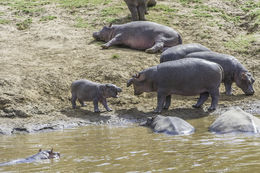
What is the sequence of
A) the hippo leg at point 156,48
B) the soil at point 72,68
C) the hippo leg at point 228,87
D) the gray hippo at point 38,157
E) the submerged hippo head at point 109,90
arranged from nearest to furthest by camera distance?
the gray hippo at point 38,157
the soil at point 72,68
the submerged hippo head at point 109,90
the hippo leg at point 228,87
the hippo leg at point 156,48

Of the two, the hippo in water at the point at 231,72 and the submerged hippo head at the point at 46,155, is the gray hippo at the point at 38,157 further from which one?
the hippo in water at the point at 231,72

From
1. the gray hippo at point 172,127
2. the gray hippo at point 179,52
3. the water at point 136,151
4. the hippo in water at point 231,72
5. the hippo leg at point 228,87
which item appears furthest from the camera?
the gray hippo at point 179,52

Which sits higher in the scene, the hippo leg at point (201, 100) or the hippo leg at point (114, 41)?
the hippo leg at point (114, 41)

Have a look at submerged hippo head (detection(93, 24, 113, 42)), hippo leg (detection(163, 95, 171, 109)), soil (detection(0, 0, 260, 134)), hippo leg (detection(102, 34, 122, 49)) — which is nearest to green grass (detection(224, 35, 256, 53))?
soil (detection(0, 0, 260, 134))

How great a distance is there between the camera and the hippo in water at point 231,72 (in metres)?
11.0

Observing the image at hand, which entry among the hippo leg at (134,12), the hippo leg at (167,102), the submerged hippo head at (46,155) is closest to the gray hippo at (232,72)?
the hippo leg at (167,102)

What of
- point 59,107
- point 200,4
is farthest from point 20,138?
point 200,4

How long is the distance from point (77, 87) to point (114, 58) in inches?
99.6

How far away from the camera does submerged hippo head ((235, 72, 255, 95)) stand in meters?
11.1

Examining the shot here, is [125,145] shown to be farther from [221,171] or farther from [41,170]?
[221,171]

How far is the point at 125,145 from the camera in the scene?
6.76 m

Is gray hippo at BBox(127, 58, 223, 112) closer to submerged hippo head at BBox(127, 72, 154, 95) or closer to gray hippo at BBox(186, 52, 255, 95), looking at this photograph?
submerged hippo head at BBox(127, 72, 154, 95)

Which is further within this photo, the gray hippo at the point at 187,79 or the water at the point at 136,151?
the gray hippo at the point at 187,79

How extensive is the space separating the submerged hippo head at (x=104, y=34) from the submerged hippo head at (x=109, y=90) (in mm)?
4683
